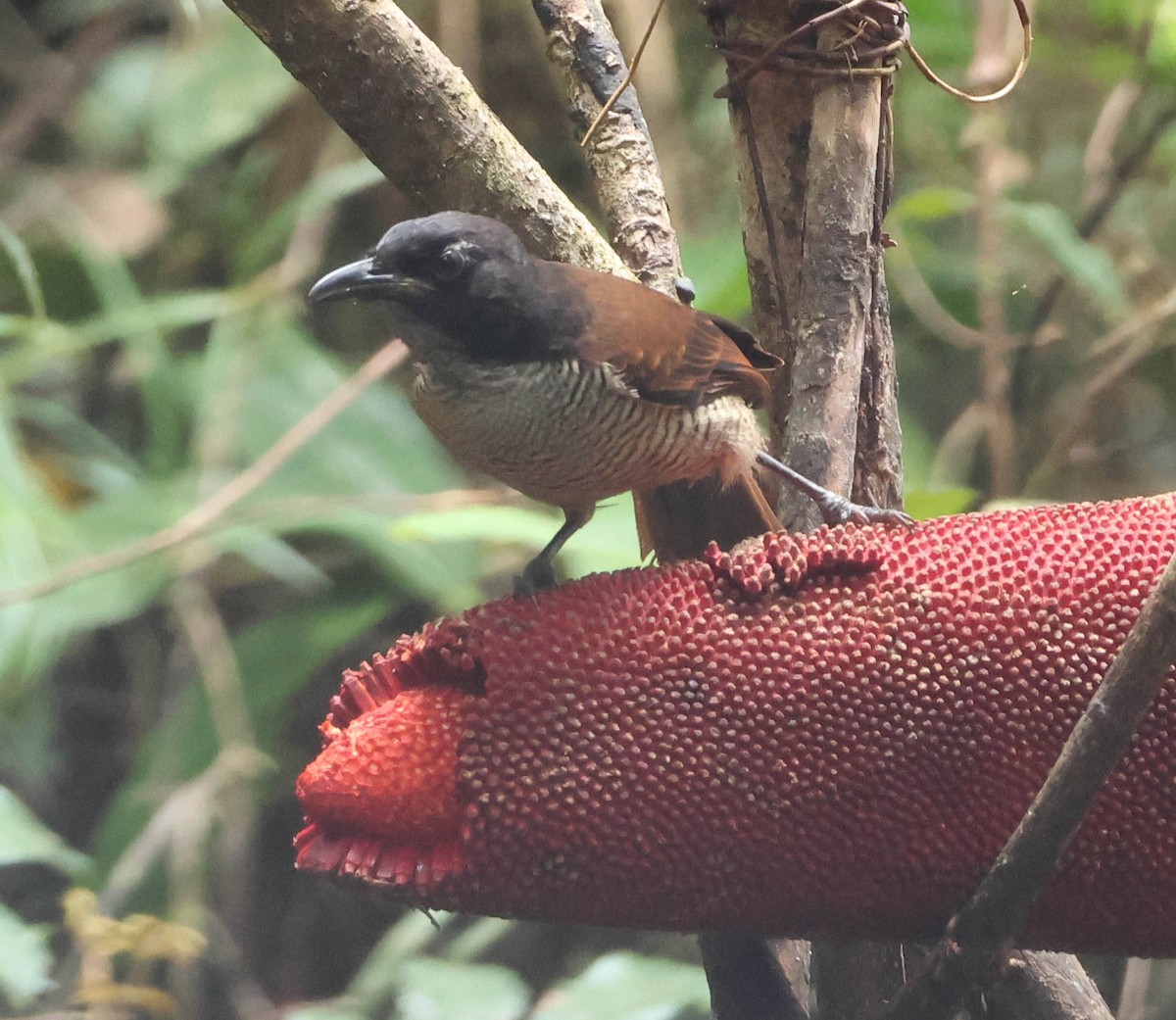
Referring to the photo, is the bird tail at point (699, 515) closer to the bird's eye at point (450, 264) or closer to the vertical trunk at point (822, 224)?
the vertical trunk at point (822, 224)

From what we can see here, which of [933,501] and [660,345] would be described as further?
[933,501]

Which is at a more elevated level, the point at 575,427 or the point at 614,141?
the point at 614,141

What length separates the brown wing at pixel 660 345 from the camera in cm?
123

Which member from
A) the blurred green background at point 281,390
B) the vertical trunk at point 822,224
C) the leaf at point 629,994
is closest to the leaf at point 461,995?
the leaf at point 629,994

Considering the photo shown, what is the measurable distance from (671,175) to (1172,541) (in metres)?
2.03

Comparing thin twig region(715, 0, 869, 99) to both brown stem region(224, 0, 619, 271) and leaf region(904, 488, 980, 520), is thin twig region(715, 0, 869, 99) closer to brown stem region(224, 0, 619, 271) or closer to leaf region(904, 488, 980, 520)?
brown stem region(224, 0, 619, 271)

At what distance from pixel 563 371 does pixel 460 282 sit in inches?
5.0

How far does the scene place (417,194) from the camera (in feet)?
4.17

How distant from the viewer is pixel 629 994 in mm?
1505

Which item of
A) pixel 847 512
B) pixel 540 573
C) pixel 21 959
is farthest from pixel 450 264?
pixel 21 959

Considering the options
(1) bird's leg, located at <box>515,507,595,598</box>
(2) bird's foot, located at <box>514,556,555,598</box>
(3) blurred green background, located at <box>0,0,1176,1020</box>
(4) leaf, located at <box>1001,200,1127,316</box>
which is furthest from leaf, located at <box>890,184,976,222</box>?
(2) bird's foot, located at <box>514,556,555,598</box>

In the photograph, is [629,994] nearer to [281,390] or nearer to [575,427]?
[575,427]

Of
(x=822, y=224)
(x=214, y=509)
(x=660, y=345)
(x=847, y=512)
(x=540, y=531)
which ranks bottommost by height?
(x=214, y=509)

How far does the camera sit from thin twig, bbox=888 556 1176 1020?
761mm
